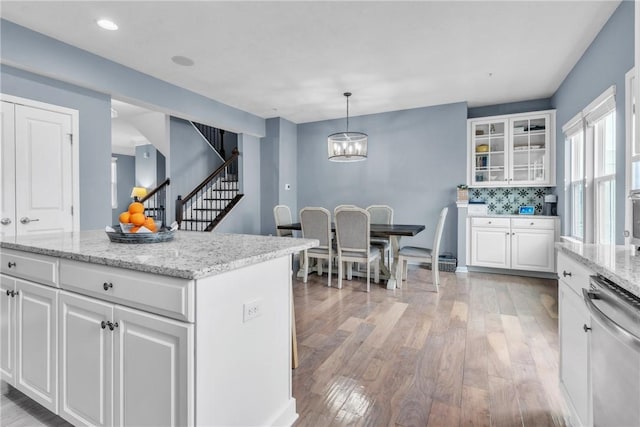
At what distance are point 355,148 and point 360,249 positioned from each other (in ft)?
4.52

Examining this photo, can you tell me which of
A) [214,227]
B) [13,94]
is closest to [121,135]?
[214,227]

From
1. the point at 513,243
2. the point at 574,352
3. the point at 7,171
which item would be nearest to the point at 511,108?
the point at 513,243

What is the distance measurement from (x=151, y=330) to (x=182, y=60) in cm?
332

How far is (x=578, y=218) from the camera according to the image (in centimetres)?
390

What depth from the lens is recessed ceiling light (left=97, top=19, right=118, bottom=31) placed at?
279 cm

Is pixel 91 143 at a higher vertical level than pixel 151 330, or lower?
higher

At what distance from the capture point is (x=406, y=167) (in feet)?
18.0

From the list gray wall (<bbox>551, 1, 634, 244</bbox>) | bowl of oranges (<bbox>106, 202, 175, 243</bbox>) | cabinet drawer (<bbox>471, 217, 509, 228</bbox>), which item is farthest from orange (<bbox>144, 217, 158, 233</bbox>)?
cabinet drawer (<bbox>471, 217, 509, 228</bbox>)

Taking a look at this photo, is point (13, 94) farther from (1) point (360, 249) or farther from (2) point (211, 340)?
(1) point (360, 249)

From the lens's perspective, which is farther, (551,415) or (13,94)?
(13,94)

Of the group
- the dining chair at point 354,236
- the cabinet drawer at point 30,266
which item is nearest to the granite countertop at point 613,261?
the cabinet drawer at point 30,266

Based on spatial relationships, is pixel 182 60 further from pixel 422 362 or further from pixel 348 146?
pixel 422 362

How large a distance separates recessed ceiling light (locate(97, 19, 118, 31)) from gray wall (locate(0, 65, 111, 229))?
36.3 inches

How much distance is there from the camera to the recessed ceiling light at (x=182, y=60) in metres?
3.48
